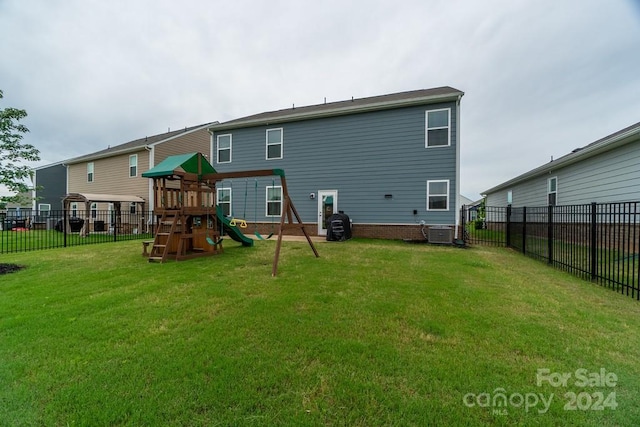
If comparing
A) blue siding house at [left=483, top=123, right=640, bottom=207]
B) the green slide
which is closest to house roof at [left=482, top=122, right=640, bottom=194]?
blue siding house at [left=483, top=123, right=640, bottom=207]

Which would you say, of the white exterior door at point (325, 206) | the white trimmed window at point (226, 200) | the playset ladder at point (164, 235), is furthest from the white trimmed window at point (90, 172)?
the white exterior door at point (325, 206)

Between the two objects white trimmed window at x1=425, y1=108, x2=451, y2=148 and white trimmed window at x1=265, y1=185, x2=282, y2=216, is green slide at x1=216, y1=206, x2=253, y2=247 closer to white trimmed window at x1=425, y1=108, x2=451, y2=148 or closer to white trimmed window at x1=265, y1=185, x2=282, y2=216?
white trimmed window at x1=265, y1=185, x2=282, y2=216

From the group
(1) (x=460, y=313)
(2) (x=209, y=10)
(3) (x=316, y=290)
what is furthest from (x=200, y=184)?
(1) (x=460, y=313)

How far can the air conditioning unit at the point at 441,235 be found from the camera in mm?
10234

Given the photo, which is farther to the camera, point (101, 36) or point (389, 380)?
point (101, 36)

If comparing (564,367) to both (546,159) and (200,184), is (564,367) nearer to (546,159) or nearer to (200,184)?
(200,184)

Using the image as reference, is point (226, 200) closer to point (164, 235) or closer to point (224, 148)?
point (224, 148)

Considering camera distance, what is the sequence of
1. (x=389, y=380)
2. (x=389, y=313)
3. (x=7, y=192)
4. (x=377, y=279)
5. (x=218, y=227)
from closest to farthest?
(x=389, y=380) → (x=389, y=313) → (x=377, y=279) → (x=7, y=192) → (x=218, y=227)

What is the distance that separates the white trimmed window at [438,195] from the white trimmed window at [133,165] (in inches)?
684

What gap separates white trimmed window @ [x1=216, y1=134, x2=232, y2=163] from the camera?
14602 millimetres

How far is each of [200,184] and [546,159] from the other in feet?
76.2

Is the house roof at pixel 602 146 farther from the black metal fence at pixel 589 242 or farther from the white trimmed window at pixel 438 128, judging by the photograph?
the white trimmed window at pixel 438 128

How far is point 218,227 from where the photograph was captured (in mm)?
9562

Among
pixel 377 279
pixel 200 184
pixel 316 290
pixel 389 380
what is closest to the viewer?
pixel 389 380
